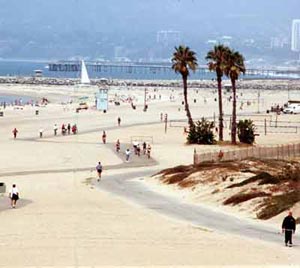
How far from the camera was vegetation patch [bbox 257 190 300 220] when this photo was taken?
80.1 feet

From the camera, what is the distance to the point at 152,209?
2705cm

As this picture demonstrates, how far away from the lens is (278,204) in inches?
983

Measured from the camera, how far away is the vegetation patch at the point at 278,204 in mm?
24422

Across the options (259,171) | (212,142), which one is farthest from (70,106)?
(259,171)

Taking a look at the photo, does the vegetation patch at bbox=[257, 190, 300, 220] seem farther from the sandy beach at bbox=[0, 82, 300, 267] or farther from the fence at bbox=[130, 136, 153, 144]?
the fence at bbox=[130, 136, 153, 144]

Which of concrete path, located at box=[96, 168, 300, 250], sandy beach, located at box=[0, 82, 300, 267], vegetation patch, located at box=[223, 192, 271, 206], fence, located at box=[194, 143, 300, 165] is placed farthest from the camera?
fence, located at box=[194, 143, 300, 165]

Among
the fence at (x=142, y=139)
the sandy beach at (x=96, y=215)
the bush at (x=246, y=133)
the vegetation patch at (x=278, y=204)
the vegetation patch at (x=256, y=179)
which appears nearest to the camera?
the sandy beach at (x=96, y=215)

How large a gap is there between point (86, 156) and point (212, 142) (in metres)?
8.87

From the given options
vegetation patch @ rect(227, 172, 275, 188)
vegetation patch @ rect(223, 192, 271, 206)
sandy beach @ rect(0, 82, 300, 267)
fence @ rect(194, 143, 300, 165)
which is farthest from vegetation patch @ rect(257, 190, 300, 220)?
fence @ rect(194, 143, 300, 165)

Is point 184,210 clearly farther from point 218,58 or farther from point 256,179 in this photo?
point 218,58

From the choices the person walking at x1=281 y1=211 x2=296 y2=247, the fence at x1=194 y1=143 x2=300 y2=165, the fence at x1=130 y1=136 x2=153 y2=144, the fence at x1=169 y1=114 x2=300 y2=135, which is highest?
the person walking at x1=281 y1=211 x2=296 y2=247

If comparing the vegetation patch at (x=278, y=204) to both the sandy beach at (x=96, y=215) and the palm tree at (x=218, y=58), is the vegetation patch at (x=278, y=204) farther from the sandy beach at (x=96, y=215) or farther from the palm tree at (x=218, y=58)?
the palm tree at (x=218, y=58)

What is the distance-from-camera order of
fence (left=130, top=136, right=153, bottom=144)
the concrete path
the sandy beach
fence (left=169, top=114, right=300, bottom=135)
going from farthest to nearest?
fence (left=169, top=114, right=300, bottom=135) → fence (left=130, top=136, right=153, bottom=144) → the concrete path → the sandy beach

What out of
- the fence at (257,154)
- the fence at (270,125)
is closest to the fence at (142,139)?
the fence at (270,125)
